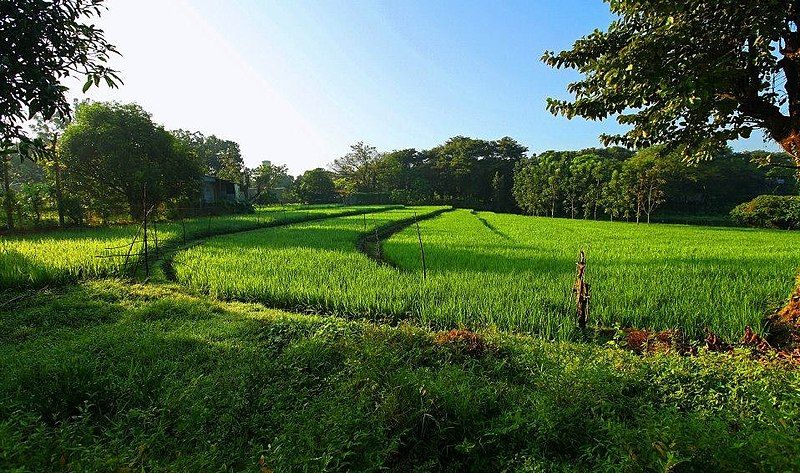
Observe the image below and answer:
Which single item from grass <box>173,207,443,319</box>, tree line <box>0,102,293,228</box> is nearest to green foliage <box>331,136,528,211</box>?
tree line <box>0,102,293,228</box>

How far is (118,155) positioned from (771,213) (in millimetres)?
54477

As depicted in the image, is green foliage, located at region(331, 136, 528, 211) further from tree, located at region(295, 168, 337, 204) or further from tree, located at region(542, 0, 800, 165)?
tree, located at region(542, 0, 800, 165)

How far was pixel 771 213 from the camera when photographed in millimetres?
34969

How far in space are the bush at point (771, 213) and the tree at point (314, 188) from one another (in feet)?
171

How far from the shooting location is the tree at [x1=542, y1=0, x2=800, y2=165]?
4383mm

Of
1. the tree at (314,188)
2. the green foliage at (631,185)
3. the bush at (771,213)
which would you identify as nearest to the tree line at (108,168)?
the tree at (314,188)

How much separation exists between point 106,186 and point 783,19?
29767mm

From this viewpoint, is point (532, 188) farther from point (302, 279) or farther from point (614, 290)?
point (302, 279)

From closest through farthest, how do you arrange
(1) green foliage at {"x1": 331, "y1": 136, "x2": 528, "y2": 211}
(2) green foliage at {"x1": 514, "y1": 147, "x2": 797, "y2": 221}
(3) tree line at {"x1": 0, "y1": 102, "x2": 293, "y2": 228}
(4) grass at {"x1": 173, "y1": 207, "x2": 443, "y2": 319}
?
1. (4) grass at {"x1": 173, "y1": 207, "x2": 443, "y2": 319}
2. (3) tree line at {"x1": 0, "y1": 102, "x2": 293, "y2": 228}
3. (2) green foliage at {"x1": 514, "y1": 147, "x2": 797, "y2": 221}
4. (1) green foliage at {"x1": 331, "y1": 136, "x2": 528, "y2": 211}

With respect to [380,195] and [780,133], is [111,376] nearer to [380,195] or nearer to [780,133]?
[780,133]

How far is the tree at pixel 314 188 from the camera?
184 feet

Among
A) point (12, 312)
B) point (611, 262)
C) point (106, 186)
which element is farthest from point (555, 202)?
point (12, 312)

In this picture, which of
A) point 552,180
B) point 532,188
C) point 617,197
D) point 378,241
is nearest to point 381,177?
point 532,188

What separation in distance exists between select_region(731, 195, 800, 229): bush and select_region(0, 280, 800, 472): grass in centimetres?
4077
